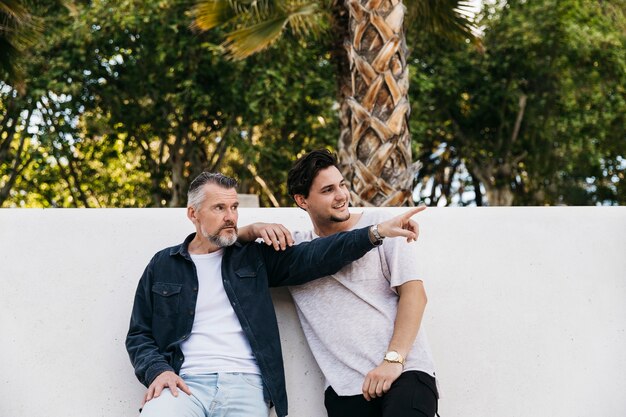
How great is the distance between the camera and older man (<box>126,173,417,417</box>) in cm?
331

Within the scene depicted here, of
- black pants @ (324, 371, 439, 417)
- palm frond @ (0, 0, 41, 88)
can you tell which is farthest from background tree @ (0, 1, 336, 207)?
black pants @ (324, 371, 439, 417)

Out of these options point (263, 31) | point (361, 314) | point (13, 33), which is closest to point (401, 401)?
point (361, 314)

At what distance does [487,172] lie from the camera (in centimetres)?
1906

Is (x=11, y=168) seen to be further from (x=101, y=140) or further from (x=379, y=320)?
(x=379, y=320)

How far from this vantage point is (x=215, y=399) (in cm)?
331

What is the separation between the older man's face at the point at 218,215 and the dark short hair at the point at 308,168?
0.29 meters

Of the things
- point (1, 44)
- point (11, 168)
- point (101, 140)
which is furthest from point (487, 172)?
point (1, 44)

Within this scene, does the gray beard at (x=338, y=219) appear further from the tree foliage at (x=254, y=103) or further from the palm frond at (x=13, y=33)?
the tree foliage at (x=254, y=103)

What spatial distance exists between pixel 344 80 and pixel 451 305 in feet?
15.5

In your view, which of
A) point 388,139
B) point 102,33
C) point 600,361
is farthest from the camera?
point 102,33

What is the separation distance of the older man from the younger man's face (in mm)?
148

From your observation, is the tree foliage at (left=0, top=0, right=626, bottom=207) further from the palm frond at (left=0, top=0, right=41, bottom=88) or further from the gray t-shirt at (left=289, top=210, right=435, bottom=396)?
the gray t-shirt at (left=289, top=210, right=435, bottom=396)

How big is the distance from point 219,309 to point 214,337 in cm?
13

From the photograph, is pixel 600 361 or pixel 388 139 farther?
pixel 388 139
